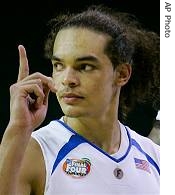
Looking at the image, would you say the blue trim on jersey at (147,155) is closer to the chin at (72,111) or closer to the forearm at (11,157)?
the chin at (72,111)

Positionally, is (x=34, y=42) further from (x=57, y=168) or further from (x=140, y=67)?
(x=57, y=168)

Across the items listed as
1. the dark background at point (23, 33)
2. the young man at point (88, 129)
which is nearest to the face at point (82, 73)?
the young man at point (88, 129)

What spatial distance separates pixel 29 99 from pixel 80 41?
311mm

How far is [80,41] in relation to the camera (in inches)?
50.1

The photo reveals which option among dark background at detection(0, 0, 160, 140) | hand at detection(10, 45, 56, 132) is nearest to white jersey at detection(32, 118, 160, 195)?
hand at detection(10, 45, 56, 132)

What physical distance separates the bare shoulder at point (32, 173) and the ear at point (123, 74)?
0.31 m

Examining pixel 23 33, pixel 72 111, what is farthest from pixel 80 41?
pixel 23 33

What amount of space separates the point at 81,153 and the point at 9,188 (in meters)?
0.33

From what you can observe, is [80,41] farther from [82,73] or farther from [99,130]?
[99,130]

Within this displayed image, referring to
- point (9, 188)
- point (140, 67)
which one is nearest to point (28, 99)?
point (9, 188)

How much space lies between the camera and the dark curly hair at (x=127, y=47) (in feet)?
4.46

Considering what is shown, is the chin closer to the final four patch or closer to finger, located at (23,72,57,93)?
the final four patch
